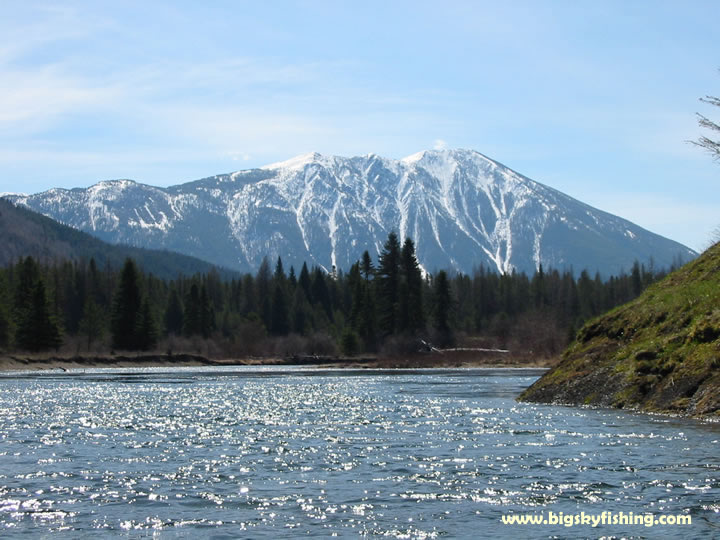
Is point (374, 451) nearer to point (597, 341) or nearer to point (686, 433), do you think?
point (686, 433)

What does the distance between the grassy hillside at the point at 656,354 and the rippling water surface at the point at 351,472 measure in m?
2.14

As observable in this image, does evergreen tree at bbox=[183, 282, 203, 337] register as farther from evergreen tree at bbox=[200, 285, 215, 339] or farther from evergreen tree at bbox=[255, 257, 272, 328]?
evergreen tree at bbox=[255, 257, 272, 328]

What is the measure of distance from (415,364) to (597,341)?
66786 mm

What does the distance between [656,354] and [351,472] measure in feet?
61.2

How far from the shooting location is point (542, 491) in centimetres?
1766

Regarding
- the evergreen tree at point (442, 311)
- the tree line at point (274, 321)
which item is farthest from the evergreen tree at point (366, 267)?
the evergreen tree at point (442, 311)

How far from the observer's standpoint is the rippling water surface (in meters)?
15.2

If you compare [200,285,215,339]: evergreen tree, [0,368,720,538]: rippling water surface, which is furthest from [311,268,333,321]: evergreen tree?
[0,368,720,538]: rippling water surface

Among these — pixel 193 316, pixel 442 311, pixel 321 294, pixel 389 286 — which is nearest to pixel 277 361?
pixel 389 286

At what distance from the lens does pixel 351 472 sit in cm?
2047

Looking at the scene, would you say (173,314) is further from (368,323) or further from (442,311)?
(442,311)

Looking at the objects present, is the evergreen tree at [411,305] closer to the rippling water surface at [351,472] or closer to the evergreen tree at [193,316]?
the evergreen tree at [193,316]

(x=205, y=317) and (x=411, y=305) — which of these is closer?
(x=411, y=305)

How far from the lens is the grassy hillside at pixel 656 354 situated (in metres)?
31.5
